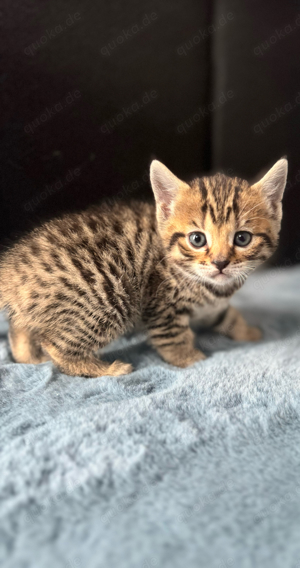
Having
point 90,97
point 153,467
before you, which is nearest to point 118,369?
point 153,467

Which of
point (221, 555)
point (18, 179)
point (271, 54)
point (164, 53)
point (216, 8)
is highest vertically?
point (216, 8)

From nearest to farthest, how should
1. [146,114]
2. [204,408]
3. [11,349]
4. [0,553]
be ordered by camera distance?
[0,553]
[204,408]
[11,349]
[146,114]

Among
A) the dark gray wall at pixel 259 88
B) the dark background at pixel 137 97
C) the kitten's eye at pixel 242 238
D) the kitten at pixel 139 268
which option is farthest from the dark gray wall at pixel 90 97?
the kitten's eye at pixel 242 238

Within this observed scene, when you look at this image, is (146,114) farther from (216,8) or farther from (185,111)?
(216,8)

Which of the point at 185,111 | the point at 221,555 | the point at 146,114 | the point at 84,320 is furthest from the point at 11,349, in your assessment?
the point at 185,111

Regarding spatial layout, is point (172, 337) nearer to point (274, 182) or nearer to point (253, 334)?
point (253, 334)

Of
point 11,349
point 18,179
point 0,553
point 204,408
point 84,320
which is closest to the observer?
point 0,553
